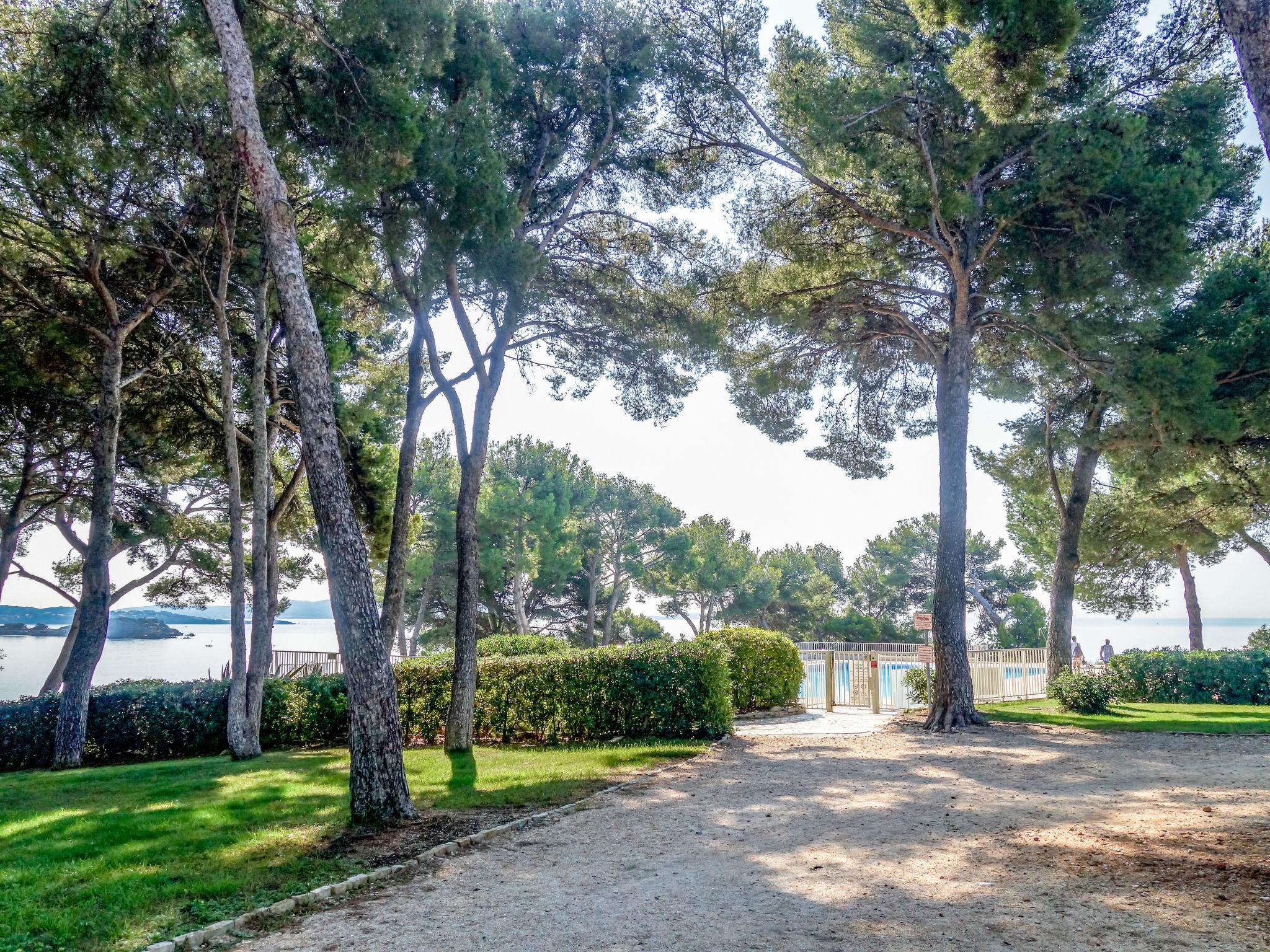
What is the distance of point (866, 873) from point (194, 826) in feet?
16.5

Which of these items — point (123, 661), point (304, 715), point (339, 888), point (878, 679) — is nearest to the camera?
point (339, 888)

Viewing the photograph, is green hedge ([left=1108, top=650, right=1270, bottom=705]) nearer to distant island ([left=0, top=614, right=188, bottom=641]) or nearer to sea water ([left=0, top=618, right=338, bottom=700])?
sea water ([left=0, top=618, right=338, bottom=700])

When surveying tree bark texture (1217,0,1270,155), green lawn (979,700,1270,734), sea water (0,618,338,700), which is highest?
tree bark texture (1217,0,1270,155)

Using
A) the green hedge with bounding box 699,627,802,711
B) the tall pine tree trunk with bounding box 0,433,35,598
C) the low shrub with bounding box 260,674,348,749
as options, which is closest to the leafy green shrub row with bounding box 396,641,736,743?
the low shrub with bounding box 260,674,348,749

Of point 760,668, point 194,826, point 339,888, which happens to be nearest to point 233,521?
point 194,826

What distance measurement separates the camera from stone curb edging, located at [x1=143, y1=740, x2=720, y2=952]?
138 inches

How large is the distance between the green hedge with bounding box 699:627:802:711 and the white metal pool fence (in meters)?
0.79

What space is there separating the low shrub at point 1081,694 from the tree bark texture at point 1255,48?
37.1 feet

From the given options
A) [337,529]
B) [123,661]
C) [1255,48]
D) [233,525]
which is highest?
[1255,48]

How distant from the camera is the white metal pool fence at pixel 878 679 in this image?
15.0 meters

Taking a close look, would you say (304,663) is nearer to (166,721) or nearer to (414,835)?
(166,721)

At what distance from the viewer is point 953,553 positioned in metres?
11.8

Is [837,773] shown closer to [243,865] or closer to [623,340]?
[243,865]

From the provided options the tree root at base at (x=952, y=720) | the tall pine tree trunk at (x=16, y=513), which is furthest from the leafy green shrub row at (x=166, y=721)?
the tree root at base at (x=952, y=720)
